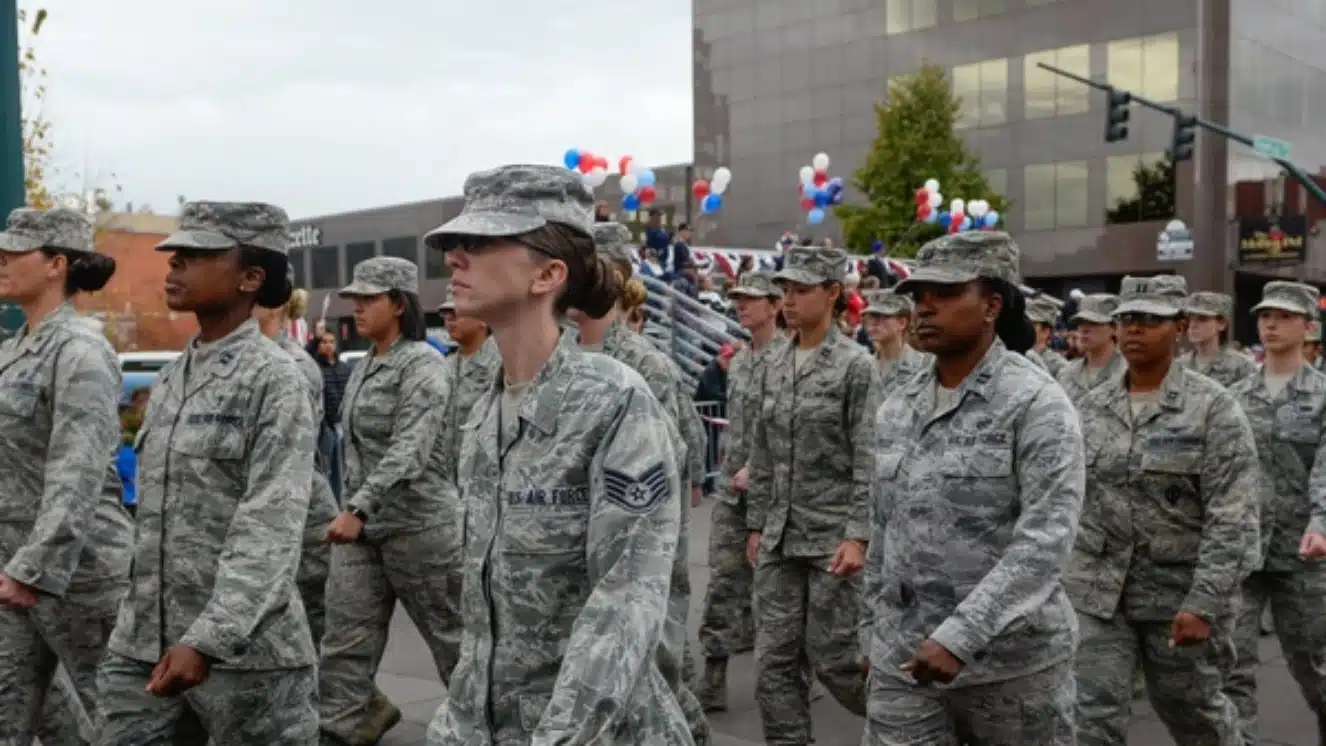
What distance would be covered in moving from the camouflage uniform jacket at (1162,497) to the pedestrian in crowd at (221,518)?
3.09 metres

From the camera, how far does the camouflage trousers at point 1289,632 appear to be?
625cm

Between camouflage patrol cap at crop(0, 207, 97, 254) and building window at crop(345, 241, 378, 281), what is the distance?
5237 cm

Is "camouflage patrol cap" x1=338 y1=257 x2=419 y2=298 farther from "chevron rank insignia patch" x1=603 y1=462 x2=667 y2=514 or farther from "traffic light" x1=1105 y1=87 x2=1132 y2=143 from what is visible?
"traffic light" x1=1105 y1=87 x2=1132 y2=143

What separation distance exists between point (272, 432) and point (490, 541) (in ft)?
4.45

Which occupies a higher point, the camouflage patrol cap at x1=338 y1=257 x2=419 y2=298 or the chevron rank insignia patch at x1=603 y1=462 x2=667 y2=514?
the camouflage patrol cap at x1=338 y1=257 x2=419 y2=298

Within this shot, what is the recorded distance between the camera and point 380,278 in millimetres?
6973

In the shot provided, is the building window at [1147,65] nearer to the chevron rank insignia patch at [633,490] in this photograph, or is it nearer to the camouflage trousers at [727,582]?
the camouflage trousers at [727,582]

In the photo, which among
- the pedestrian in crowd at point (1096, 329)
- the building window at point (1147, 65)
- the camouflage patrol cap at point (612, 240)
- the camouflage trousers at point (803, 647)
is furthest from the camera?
the building window at point (1147, 65)

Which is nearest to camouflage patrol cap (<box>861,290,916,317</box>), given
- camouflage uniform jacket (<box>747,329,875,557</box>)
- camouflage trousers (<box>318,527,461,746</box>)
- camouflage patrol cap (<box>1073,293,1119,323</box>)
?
camouflage patrol cap (<box>1073,293,1119,323</box>)

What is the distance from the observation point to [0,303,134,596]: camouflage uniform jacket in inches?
168

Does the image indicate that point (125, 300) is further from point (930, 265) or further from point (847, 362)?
point (930, 265)

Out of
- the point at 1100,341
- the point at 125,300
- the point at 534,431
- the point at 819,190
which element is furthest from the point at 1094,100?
the point at 534,431

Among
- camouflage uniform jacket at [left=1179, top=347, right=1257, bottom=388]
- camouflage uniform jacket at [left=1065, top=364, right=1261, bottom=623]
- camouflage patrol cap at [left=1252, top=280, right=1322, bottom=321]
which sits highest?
camouflage patrol cap at [left=1252, top=280, right=1322, bottom=321]

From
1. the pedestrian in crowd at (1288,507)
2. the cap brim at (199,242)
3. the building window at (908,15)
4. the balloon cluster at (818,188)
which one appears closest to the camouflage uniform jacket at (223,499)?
the cap brim at (199,242)
